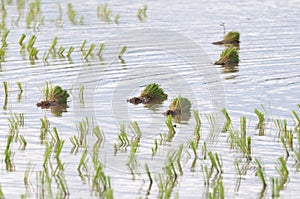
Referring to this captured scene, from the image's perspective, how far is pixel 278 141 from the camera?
310 inches

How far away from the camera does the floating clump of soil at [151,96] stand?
32.8 feet

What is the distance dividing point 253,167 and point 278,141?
0.94m

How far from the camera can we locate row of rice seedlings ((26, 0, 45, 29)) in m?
16.9

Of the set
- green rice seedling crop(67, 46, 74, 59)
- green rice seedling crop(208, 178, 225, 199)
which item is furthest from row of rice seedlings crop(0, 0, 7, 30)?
green rice seedling crop(208, 178, 225, 199)

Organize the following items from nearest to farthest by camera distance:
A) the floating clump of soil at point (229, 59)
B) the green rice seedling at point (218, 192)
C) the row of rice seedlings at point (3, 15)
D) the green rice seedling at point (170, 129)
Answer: the green rice seedling at point (218, 192) → the green rice seedling at point (170, 129) → the floating clump of soil at point (229, 59) → the row of rice seedlings at point (3, 15)

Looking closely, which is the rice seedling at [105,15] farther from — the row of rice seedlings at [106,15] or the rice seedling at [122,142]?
the rice seedling at [122,142]

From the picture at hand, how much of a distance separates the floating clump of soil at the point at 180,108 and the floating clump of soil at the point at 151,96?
67cm

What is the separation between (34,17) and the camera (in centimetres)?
1797

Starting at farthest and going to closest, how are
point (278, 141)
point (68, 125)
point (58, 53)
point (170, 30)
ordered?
point (170, 30)
point (58, 53)
point (68, 125)
point (278, 141)

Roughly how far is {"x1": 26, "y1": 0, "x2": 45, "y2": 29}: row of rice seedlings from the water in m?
0.20

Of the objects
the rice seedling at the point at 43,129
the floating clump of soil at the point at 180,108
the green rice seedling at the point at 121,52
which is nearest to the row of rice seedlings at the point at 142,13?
the green rice seedling at the point at 121,52

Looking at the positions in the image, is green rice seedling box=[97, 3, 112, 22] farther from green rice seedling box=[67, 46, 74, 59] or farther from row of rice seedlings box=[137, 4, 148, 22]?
green rice seedling box=[67, 46, 74, 59]

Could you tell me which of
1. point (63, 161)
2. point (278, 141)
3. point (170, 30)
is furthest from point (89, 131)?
point (170, 30)

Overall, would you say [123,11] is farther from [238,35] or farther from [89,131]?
[89,131]
